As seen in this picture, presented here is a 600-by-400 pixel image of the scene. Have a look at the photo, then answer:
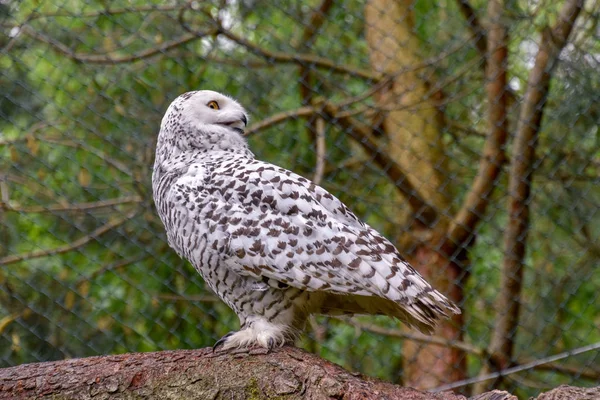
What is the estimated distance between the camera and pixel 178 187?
2.05m

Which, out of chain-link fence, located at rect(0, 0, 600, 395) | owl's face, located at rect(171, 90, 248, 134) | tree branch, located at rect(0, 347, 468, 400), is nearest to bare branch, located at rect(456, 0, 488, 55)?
chain-link fence, located at rect(0, 0, 600, 395)

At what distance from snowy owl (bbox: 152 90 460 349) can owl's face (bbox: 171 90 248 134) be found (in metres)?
0.14

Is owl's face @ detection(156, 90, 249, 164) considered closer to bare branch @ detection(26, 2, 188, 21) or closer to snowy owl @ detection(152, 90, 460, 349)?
snowy owl @ detection(152, 90, 460, 349)

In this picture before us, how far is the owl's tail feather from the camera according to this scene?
6.17 feet

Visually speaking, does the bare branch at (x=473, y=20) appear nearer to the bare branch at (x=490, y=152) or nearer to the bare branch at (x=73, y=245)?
the bare branch at (x=490, y=152)

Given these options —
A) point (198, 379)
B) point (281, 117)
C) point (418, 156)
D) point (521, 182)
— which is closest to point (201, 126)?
point (198, 379)

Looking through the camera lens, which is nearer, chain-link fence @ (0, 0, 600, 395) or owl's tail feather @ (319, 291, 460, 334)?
owl's tail feather @ (319, 291, 460, 334)

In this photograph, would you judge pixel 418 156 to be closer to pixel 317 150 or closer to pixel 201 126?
pixel 317 150

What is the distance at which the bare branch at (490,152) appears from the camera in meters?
3.46

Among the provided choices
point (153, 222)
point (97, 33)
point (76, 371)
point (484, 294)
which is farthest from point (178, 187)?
point (484, 294)

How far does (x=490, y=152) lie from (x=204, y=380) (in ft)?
6.69

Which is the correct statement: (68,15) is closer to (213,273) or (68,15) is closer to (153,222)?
(153,222)

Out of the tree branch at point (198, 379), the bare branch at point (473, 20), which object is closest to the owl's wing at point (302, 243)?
the tree branch at point (198, 379)

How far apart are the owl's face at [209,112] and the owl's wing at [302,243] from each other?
0.25 metres
